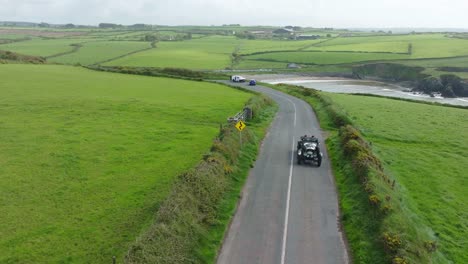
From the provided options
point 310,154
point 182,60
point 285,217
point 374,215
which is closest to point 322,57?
point 182,60

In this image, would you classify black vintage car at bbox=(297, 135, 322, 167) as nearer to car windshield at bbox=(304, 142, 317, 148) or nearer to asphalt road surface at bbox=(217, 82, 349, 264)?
car windshield at bbox=(304, 142, 317, 148)

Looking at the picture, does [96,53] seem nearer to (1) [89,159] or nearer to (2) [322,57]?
(2) [322,57]

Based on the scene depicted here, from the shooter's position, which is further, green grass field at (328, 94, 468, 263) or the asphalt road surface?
green grass field at (328, 94, 468, 263)

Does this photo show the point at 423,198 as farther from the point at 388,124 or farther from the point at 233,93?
the point at 233,93

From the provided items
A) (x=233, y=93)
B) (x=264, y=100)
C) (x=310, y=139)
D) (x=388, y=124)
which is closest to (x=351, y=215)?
(x=310, y=139)

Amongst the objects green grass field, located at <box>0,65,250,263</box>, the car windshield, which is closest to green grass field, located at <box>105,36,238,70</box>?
green grass field, located at <box>0,65,250,263</box>

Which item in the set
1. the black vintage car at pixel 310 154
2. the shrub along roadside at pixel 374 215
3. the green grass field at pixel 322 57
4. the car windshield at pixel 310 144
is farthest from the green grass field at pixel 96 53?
the shrub along roadside at pixel 374 215
